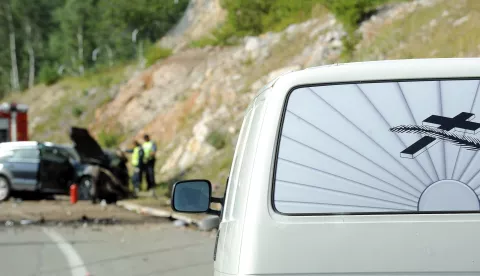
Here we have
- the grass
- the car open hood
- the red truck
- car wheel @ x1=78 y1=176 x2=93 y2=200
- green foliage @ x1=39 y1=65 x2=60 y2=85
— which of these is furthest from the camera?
green foliage @ x1=39 y1=65 x2=60 y2=85

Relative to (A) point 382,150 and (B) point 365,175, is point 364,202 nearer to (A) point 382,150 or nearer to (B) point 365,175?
(B) point 365,175

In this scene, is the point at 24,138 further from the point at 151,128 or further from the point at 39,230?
the point at 39,230

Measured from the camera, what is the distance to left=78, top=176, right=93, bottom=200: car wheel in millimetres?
27950

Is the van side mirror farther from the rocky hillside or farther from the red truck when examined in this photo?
the red truck

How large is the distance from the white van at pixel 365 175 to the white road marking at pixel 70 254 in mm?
8321

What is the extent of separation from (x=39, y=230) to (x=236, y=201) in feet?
48.5

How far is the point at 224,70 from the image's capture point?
40750mm

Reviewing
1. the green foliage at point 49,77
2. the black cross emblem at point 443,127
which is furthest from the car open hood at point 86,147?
the green foliage at point 49,77

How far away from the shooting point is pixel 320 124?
153 inches

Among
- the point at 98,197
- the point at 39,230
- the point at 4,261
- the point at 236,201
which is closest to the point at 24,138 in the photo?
the point at 98,197

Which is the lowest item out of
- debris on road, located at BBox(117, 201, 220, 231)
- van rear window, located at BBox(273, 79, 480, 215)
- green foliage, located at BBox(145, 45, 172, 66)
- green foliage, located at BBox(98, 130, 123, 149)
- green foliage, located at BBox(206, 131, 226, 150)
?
debris on road, located at BBox(117, 201, 220, 231)

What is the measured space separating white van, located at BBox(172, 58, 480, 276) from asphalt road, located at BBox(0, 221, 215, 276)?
777cm

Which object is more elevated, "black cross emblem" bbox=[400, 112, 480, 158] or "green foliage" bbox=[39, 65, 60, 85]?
"green foliage" bbox=[39, 65, 60, 85]

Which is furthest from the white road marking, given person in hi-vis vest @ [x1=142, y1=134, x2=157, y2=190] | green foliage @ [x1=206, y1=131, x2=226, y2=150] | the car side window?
green foliage @ [x1=206, y1=131, x2=226, y2=150]
